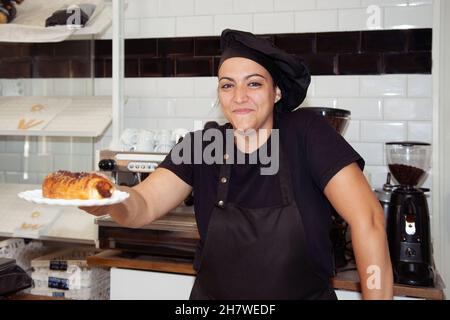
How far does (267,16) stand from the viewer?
266cm

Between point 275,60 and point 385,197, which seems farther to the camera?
point 385,197

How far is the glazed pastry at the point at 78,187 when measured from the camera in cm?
134

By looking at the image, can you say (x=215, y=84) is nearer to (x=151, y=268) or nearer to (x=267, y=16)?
(x=267, y=16)

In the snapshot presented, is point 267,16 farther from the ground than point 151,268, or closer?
farther from the ground

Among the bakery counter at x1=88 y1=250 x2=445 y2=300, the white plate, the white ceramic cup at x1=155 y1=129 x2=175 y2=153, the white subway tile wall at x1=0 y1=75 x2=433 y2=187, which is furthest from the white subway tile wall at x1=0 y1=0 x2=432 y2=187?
the white plate

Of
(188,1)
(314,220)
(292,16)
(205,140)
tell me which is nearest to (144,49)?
(188,1)

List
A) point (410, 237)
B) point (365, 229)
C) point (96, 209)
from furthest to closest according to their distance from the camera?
1. point (410, 237)
2. point (96, 209)
3. point (365, 229)

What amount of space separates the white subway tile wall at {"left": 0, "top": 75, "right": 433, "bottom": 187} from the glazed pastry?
1409 mm

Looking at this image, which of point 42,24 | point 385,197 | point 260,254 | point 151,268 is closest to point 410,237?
point 385,197

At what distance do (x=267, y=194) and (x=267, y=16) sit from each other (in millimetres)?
1445

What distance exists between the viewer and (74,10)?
2.48m

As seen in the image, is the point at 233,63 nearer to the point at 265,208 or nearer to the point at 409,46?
the point at 265,208

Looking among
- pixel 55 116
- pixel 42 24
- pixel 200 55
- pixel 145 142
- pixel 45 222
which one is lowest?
pixel 45 222

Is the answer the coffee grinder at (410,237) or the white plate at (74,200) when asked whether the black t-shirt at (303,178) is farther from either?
the coffee grinder at (410,237)
